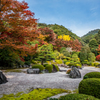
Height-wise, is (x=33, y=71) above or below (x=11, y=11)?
below

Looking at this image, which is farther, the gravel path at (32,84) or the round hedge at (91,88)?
the gravel path at (32,84)

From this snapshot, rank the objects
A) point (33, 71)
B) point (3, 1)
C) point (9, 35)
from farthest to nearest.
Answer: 1. point (33, 71)
2. point (9, 35)
3. point (3, 1)

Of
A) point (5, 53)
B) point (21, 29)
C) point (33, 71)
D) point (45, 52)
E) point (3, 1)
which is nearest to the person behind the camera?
point (3, 1)

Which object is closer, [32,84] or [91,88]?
[91,88]

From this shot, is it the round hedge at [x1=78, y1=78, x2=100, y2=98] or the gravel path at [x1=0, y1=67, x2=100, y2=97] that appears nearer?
the round hedge at [x1=78, y1=78, x2=100, y2=98]

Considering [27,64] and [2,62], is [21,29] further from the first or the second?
[27,64]

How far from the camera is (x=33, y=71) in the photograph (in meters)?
7.74

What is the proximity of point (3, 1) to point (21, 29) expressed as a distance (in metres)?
1.63

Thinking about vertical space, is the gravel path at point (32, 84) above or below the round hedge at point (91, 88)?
below

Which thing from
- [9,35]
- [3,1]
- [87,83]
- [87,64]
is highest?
[3,1]

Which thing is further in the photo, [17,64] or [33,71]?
[17,64]

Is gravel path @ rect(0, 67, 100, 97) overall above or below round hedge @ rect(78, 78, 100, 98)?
below

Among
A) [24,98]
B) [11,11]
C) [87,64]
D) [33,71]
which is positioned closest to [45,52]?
[33,71]

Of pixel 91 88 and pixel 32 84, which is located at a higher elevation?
pixel 91 88
